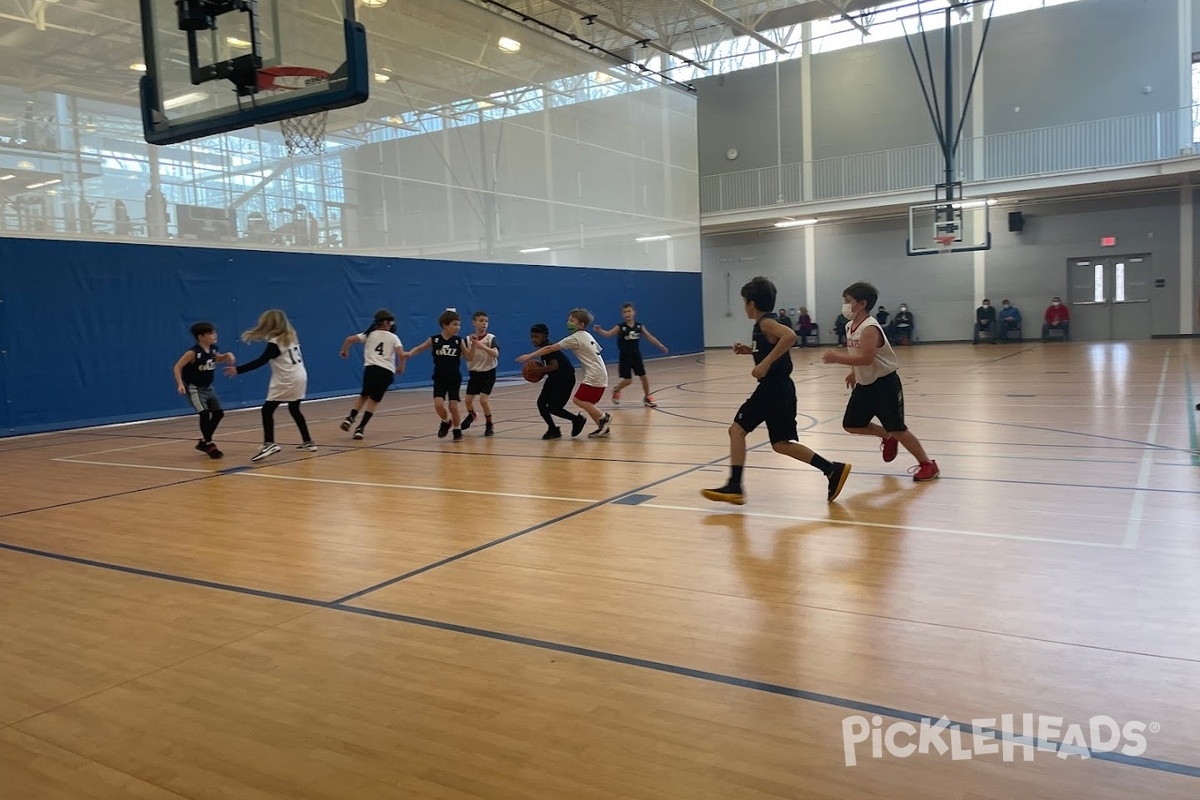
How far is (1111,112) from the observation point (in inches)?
956

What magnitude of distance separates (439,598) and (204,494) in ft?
12.4

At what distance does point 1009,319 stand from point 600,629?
26266 millimetres

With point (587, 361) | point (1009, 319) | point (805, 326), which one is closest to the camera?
point (587, 361)

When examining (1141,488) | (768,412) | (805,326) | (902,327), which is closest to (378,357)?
(768,412)

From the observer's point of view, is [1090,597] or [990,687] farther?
[1090,597]

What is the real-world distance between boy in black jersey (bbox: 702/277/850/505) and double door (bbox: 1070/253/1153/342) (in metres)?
24.2

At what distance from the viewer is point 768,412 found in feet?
18.1

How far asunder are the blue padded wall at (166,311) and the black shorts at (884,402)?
1151cm

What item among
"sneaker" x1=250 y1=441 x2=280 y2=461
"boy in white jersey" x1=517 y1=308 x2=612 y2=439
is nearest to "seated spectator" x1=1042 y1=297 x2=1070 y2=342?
"boy in white jersey" x1=517 y1=308 x2=612 y2=439

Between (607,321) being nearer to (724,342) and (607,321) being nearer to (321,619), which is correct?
(724,342)

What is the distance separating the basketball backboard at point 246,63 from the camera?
698 cm

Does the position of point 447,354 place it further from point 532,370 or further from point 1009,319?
point 1009,319

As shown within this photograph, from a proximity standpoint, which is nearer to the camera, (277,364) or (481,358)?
(277,364)

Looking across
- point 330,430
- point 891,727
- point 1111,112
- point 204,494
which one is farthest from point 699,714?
point 1111,112
